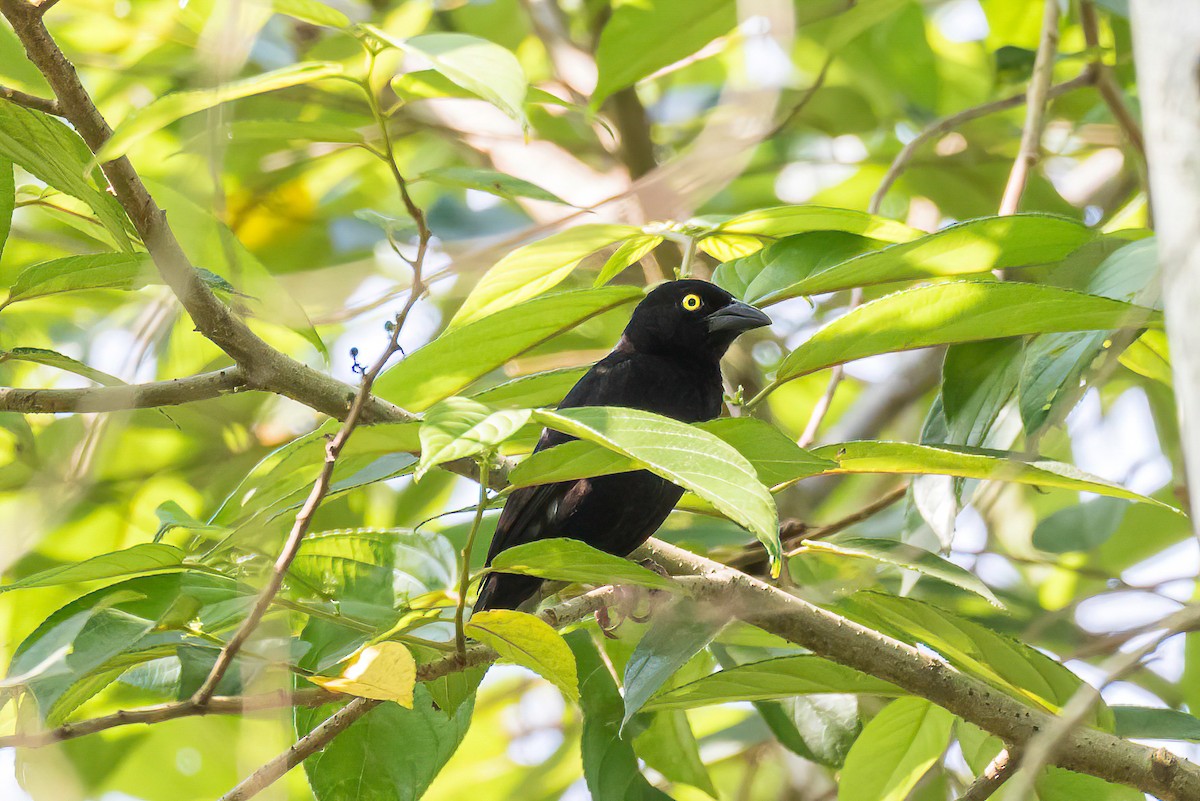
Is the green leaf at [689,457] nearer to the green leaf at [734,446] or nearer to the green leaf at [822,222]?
the green leaf at [734,446]

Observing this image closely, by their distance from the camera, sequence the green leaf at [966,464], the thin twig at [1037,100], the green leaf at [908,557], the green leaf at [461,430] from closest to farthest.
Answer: the green leaf at [461,430], the green leaf at [966,464], the green leaf at [908,557], the thin twig at [1037,100]

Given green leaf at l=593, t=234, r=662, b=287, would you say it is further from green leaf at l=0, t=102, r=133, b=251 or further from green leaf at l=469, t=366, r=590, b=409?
green leaf at l=0, t=102, r=133, b=251

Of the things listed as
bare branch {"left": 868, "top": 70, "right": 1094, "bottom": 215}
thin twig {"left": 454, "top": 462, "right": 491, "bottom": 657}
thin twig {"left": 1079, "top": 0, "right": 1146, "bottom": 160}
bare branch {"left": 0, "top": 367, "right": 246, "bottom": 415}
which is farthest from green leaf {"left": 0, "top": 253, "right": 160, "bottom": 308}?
thin twig {"left": 1079, "top": 0, "right": 1146, "bottom": 160}

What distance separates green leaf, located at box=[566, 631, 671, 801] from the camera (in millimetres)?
2771

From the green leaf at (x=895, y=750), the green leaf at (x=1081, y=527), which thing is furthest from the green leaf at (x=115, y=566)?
the green leaf at (x=1081, y=527)

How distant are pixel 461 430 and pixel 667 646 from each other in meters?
0.92

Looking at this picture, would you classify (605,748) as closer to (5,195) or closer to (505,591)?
(505,591)

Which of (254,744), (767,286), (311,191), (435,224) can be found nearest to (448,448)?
(254,744)

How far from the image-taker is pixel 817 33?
4.59 meters

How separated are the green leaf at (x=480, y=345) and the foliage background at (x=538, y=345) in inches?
3.0

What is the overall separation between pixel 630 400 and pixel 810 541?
124 centimetres

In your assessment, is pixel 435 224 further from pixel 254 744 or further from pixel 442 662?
pixel 254 744

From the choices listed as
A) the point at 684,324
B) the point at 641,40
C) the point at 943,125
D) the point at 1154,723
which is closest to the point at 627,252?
the point at 641,40

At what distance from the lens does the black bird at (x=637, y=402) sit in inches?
127
